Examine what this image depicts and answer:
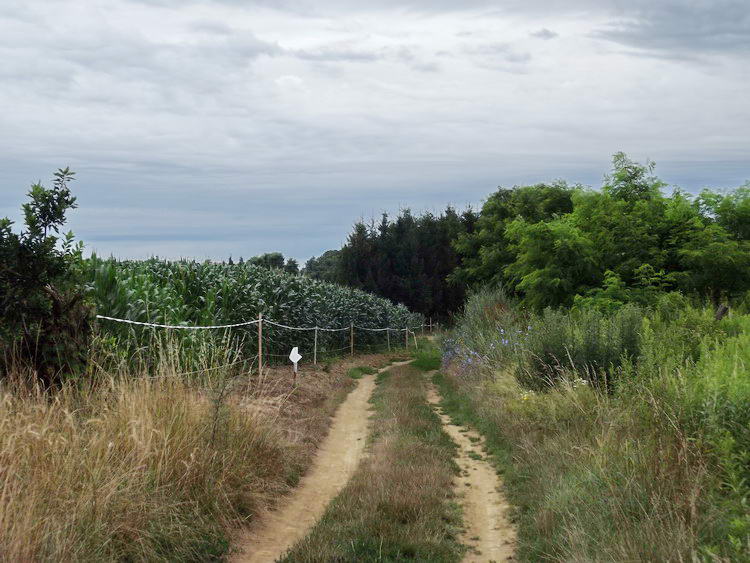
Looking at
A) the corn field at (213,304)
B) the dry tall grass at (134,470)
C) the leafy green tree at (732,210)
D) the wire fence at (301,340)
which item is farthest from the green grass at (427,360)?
the dry tall grass at (134,470)

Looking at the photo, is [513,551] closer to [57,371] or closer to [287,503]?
[287,503]

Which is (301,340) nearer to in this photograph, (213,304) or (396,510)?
(213,304)

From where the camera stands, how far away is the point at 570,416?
10.1 meters

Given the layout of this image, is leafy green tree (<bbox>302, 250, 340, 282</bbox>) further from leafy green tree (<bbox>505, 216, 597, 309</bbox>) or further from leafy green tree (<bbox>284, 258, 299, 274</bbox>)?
leafy green tree (<bbox>505, 216, 597, 309</bbox>)

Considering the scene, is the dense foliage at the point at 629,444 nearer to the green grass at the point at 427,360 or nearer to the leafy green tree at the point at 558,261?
the leafy green tree at the point at 558,261

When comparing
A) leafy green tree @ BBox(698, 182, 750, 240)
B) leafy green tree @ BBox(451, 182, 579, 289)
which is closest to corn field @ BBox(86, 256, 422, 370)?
leafy green tree @ BBox(451, 182, 579, 289)

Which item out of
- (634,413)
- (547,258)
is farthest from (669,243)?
(634,413)

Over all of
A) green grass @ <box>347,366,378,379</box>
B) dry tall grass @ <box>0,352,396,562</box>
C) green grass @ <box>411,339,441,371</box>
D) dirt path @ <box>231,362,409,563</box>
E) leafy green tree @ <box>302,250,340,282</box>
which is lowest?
green grass @ <box>411,339,441,371</box>

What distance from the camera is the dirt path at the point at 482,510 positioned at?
698 cm

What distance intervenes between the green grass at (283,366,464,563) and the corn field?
10.1 feet

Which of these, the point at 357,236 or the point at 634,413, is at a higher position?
the point at 357,236

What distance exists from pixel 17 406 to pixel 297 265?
54.6m

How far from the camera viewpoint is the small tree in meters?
8.15

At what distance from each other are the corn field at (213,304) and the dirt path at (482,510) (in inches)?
160
